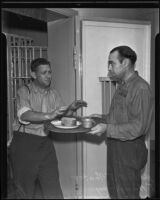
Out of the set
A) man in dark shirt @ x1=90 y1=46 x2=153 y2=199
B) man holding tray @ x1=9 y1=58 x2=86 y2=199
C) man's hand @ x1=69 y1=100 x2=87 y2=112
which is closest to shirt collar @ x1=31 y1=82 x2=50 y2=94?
man holding tray @ x1=9 y1=58 x2=86 y2=199

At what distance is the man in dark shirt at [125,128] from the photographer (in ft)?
3.82

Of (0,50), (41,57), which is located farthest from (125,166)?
(0,50)

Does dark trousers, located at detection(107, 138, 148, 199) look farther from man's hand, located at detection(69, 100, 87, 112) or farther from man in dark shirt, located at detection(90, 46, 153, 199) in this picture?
man's hand, located at detection(69, 100, 87, 112)

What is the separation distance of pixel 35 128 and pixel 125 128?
37cm

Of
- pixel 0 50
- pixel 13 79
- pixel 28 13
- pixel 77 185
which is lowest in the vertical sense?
pixel 77 185

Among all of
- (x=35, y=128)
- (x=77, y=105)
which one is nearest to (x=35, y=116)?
(x=35, y=128)

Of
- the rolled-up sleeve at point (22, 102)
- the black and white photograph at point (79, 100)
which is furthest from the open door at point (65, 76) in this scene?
the rolled-up sleeve at point (22, 102)

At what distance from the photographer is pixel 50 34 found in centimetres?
119

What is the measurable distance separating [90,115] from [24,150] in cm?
31

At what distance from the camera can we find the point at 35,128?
1.18 metres

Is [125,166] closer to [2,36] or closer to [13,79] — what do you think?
[13,79]

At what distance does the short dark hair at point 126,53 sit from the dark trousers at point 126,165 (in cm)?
34

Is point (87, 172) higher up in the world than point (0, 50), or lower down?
lower down

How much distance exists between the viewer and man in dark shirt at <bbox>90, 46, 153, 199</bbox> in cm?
117
